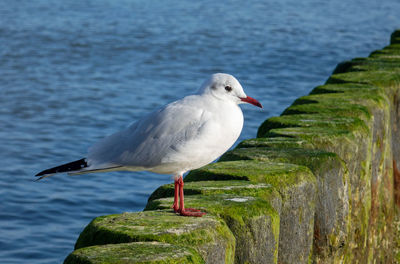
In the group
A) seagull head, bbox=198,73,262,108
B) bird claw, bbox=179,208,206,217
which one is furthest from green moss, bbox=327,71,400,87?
bird claw, bbox=179,208,206,217

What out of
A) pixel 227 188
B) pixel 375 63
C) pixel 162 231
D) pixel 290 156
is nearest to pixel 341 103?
pixel 290 156

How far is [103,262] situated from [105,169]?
1.42m

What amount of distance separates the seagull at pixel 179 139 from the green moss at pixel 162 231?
0.42m

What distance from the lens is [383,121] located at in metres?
7.14

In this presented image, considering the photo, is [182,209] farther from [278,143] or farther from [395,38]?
[395,38]

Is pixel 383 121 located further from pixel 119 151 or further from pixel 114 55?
pixel 114 55

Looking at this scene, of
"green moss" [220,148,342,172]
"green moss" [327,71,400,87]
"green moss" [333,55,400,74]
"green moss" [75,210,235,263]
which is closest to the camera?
Answer: "green moss" [75,210,235,263]

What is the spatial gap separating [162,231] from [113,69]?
12.8 meters

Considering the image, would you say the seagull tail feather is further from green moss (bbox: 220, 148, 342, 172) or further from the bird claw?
green moss (bbox: 220, 148, 342, 172)

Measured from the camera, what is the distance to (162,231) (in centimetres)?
352

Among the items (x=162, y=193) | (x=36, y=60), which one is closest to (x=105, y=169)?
(x=162, y=193)

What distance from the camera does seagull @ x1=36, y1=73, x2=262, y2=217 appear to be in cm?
423

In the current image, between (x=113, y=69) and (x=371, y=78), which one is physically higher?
(x=113, y=69)

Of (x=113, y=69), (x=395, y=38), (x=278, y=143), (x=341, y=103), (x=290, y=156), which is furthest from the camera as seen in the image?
(x=113, y=69)
